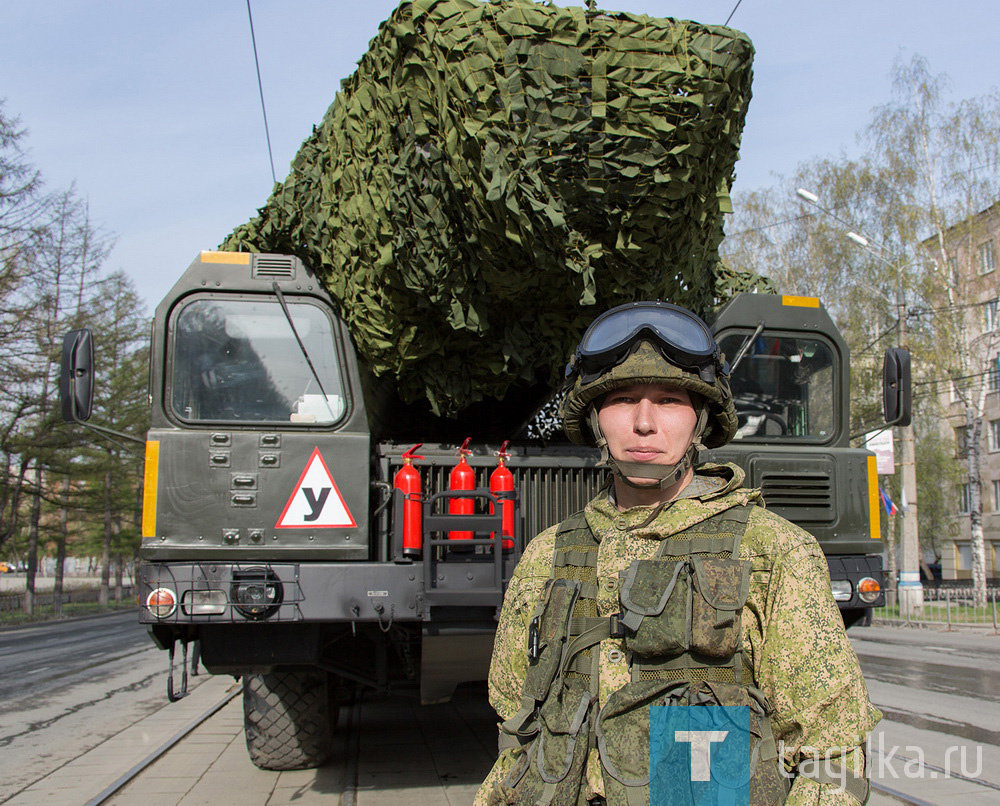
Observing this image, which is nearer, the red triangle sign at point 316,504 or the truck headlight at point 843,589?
the red triangle sign at point 316,504

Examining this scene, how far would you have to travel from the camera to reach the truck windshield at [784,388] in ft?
18.1

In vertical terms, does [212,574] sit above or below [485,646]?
above

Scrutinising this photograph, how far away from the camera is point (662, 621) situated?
1757 mm

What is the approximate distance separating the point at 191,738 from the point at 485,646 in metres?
3.75

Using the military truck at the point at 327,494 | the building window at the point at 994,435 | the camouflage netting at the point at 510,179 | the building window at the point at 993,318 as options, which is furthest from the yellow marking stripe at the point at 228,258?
the building window at the point at 994,435

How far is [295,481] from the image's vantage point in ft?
15.4

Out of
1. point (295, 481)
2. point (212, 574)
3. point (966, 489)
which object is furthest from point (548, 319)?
point (966, 489)

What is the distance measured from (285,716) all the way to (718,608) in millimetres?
4408

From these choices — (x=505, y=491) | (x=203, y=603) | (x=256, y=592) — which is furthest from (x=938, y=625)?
(x=203, y=603)

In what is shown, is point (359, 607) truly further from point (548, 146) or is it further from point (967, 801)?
point (967, 801)

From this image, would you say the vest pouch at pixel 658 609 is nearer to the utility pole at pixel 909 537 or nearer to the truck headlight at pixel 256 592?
the truck headlight at pixel 256 592

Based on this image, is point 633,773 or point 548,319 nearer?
point 633,773

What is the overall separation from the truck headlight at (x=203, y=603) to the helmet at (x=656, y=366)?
8.99 ft

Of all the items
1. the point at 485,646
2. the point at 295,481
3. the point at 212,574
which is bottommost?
the point at 485,646
